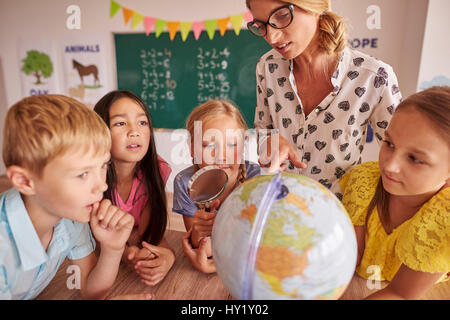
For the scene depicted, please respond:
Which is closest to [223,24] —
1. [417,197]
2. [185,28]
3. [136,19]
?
[185,28]

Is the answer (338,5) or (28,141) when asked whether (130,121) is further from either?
(338,5)

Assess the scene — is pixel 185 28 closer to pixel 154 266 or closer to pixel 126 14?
pixel 126 14

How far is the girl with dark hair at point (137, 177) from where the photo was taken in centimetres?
106

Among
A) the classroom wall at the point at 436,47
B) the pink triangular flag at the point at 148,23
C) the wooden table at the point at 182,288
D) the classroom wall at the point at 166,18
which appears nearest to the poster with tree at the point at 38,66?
the classroom wall at the point at 166,18

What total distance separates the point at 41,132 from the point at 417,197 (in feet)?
3.79

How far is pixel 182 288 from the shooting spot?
2.98 ft

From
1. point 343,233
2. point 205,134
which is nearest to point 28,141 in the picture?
point 205,134

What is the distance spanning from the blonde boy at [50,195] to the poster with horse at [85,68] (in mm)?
3784

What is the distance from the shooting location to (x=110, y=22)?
405 cm

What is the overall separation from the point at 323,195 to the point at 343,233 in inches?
3.6

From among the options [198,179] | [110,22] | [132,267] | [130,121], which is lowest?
[132,267]

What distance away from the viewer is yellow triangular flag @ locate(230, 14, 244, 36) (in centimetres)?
357

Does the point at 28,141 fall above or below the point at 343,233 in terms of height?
above

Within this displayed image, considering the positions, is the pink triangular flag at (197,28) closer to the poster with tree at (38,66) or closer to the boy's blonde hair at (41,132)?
the poster with tree at (38,66)
